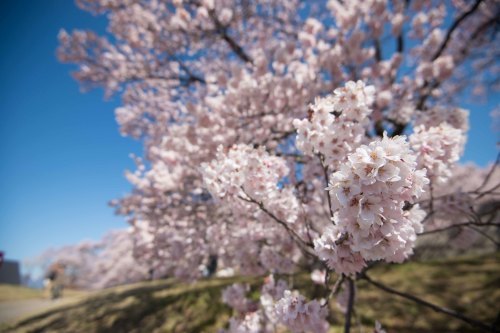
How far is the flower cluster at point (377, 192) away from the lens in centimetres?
144

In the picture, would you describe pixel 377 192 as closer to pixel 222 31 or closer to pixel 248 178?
pixel 248 178

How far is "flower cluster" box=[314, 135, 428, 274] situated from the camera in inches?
56.7

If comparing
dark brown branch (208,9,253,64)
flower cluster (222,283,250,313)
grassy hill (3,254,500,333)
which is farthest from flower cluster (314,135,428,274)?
dark brown branch (208,9,253,64)

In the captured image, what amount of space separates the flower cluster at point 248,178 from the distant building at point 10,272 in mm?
40805

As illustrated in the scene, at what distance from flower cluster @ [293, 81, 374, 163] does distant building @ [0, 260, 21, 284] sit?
4170 centimetres

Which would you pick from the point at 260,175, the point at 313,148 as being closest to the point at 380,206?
the point at 313,148

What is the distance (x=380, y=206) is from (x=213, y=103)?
4.51 meters

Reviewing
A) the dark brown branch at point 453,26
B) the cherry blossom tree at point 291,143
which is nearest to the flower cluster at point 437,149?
the cherry blossom tree at point 291,143

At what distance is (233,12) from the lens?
25.1 ft

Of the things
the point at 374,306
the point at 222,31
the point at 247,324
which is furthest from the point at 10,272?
the point at 247,324

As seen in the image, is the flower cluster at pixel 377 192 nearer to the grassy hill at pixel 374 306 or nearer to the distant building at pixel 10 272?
the grassy hill at pixel 374 306

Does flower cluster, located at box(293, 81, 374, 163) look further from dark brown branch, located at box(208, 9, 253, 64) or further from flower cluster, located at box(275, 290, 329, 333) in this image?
dark brown branch, located at box(208, 9, 253, 64)

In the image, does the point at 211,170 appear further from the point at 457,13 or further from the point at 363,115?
the point at 457,13

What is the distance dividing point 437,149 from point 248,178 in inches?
66.4
